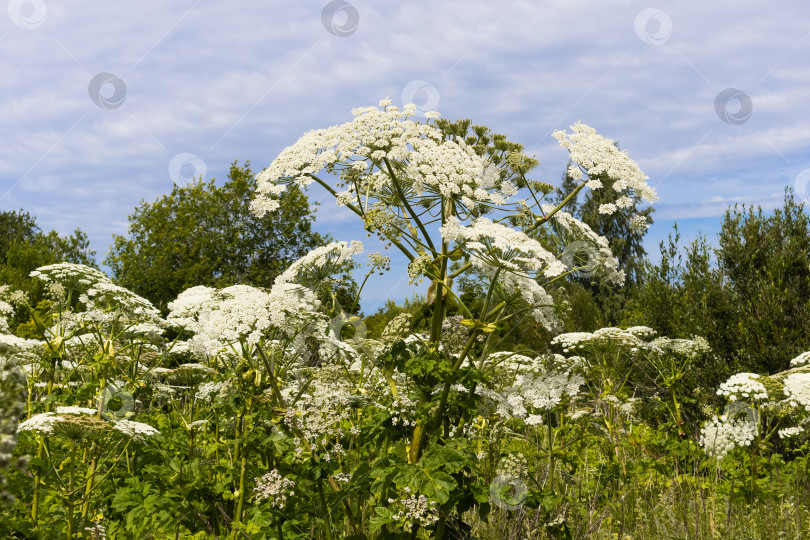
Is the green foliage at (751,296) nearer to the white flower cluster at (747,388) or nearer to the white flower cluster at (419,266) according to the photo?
the white flower cluster at (747,388)

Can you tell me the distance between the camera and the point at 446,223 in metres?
3.86

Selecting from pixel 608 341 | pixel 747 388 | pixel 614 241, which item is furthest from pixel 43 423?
pixel 614 241

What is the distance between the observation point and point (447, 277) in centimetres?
397

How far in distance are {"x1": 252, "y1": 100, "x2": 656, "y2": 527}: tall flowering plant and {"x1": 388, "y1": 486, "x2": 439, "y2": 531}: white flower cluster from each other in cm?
15

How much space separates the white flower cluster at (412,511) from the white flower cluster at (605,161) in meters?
2.52

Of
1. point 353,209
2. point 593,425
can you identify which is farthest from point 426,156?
point 593,425

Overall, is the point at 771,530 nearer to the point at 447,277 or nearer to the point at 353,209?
the point at 447,277

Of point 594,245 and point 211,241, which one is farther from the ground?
point 211,241

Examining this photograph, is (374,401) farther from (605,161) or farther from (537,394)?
(605,161)

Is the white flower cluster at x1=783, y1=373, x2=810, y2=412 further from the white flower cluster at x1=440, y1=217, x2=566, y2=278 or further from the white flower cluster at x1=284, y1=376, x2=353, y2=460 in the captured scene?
the white flower cluster at x1=284, y1=376, x2=353, y2=460

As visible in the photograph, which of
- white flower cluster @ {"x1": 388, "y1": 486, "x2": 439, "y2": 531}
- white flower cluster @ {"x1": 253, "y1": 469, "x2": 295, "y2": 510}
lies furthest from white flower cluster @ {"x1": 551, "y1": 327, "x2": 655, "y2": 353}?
white flower cluster @ {"x1": 253, "y1": 469, "x2": 295, "y2": 510}

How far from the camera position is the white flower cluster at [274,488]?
146 inches

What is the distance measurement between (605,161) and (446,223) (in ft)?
4.72

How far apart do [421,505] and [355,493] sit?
0.48 m
